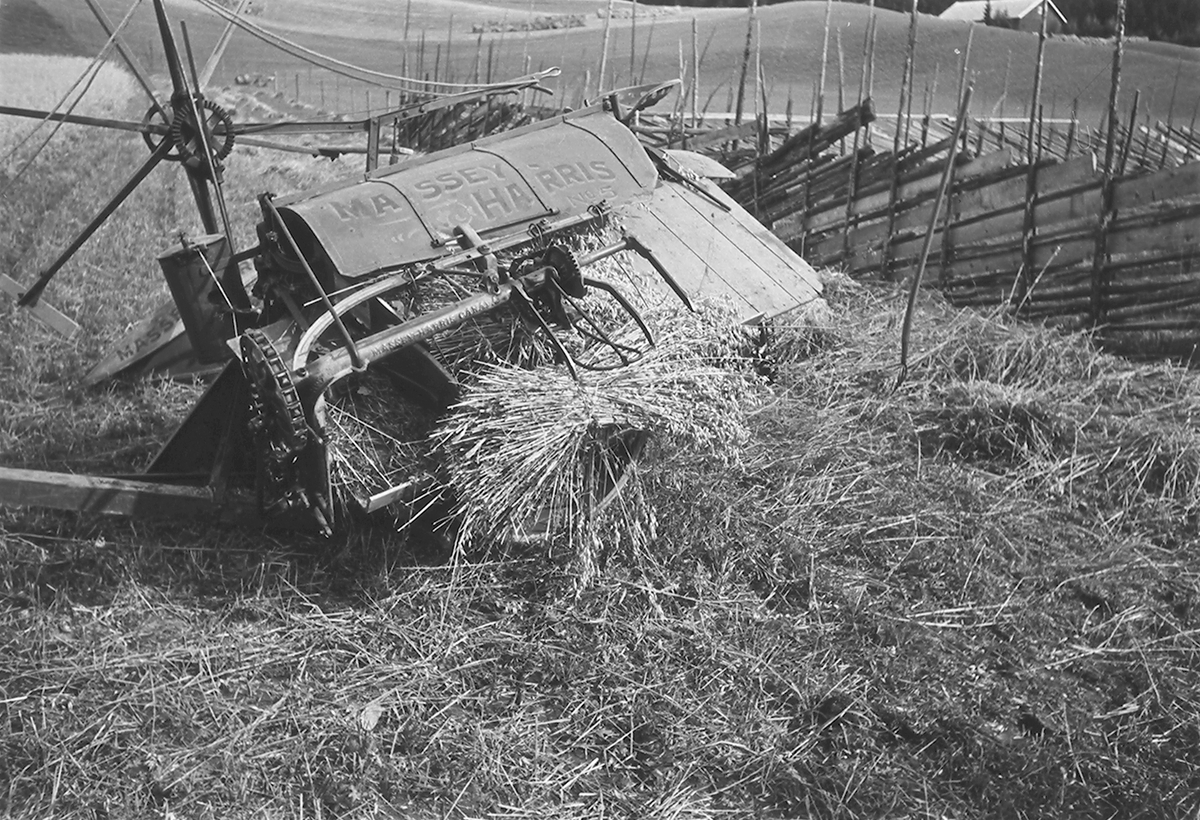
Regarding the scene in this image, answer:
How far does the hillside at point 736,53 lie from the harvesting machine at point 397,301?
14.9m

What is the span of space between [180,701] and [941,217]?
6.71 metres

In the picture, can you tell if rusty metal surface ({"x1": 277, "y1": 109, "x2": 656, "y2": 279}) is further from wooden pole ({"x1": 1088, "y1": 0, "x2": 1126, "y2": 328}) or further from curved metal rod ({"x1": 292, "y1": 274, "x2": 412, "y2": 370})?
wooden pole ({"x1": 1088, "y1": 0, "x2": 1126, "y2": 328})

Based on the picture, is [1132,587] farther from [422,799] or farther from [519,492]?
[422,799]

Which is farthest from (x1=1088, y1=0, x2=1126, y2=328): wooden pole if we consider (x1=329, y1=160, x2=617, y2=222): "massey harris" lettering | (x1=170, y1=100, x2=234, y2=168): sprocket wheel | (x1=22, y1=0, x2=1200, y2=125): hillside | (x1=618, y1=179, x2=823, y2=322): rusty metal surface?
(x1=22, y1=0, x2=1200, y2=125): hillside

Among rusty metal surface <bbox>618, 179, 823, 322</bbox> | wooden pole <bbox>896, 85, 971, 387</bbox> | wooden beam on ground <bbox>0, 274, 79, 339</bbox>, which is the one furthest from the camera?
wooden beam on ground <bbox>0, 274, 79, 339</bbox>

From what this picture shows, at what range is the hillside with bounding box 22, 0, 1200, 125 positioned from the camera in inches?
798

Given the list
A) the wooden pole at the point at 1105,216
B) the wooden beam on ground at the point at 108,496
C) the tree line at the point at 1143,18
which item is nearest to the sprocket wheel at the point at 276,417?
the wooden beam on ground at the point at 108,496

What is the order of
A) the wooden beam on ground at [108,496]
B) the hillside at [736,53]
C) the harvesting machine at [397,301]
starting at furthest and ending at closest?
1. the hillside at [736,53]
2. the wooden beam on ground at [108,496]
3. the harvesting machine at [397,301]

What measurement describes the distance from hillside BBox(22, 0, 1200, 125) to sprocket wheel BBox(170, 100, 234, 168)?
1360cm

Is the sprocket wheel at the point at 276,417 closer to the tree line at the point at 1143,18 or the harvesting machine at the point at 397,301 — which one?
the harvesting machine at the point at 397,301

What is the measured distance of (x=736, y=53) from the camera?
987 inches

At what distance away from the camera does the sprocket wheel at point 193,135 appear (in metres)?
6.47

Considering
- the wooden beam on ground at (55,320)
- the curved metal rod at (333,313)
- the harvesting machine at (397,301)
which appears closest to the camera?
the curved metal rod at (333,313)

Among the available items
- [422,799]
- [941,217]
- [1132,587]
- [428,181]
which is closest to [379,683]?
[422,799]
